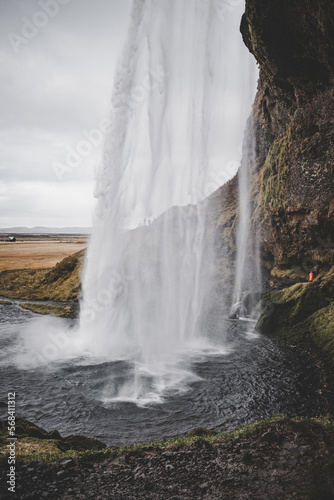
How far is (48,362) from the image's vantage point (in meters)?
13.8

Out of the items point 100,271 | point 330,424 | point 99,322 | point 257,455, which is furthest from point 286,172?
point 257,455

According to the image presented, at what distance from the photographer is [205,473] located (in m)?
5.91

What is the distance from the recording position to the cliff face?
46.4 feet

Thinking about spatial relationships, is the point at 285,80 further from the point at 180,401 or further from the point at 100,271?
the point at 180,401

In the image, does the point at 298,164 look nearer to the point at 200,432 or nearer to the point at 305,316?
the point at 305,316

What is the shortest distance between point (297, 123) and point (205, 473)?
19464 mm

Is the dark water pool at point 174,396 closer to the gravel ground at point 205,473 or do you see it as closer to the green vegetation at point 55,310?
the gravel ground at point 205,473

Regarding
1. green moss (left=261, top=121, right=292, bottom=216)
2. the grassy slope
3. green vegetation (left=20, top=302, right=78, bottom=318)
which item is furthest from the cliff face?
the grassy slope

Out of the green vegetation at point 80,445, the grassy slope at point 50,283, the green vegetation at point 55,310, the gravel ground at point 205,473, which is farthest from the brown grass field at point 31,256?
the gravel ground at point 205,473

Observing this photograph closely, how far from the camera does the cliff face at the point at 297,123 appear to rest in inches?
556

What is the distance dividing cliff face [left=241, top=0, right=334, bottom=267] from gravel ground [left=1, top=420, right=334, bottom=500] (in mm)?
14185

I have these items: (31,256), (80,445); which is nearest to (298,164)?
(80,445)

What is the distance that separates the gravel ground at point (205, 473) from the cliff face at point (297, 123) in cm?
1418

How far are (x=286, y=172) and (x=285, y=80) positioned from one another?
547 cm
